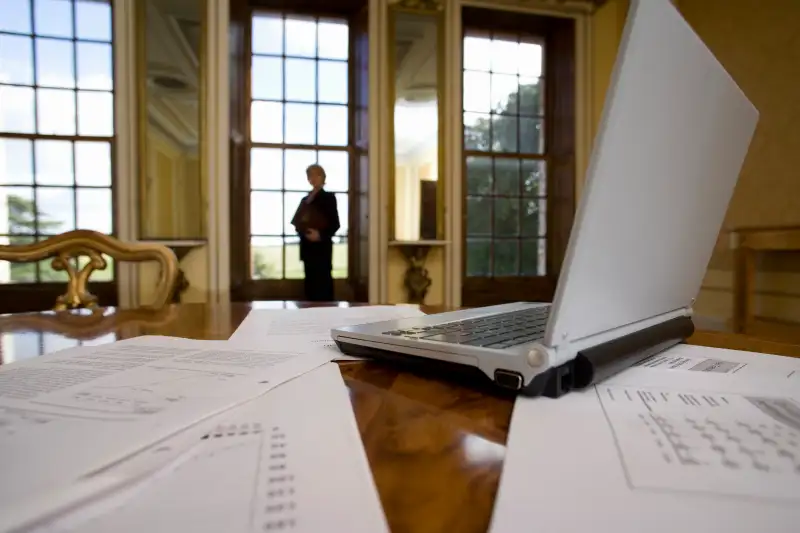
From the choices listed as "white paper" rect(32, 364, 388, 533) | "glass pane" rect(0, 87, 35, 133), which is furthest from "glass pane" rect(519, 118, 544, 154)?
"white paper" rect(32, 364, 388, 533)

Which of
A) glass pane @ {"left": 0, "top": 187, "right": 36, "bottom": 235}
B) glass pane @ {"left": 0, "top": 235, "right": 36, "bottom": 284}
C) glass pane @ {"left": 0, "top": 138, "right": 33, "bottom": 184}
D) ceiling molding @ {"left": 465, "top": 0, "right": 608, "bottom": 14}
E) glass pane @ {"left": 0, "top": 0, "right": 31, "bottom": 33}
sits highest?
ceiling molding @ {"left": 465, "top": 0, "right": 608, "bottom": 14}

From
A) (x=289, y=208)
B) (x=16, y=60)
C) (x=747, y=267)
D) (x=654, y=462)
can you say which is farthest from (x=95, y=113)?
(x=747, y=267)

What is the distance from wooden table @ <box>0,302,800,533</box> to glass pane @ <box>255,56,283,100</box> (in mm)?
3107

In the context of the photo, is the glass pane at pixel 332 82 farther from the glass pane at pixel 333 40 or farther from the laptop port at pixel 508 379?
the laptop port at pixel 508 379

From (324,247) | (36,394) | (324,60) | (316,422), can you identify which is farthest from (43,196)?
(316,422)

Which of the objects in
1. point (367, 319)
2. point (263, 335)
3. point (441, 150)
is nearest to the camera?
point (263, 335)

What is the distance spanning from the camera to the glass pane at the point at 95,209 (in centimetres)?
316

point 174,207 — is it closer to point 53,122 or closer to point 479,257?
point 53,122

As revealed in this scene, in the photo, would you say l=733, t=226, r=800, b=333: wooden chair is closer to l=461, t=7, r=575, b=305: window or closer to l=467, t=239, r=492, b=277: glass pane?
l=461, t=7, r=575, b=305: window

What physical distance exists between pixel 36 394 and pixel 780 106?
11.8 ft

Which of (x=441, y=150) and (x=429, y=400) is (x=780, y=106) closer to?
(x=441, y=150)

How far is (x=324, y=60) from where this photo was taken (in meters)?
3.56

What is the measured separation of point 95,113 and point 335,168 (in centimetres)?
156

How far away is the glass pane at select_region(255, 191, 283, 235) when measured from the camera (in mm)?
3443
